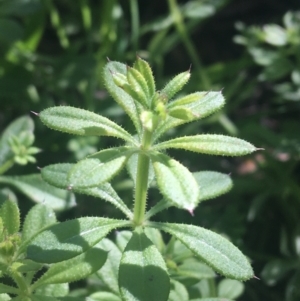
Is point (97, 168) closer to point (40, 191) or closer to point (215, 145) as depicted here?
point (215, 145)

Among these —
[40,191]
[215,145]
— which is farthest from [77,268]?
[40,191]

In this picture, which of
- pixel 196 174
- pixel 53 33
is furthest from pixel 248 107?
pixel 196 174

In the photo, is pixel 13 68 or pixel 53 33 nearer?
pixel 13 68

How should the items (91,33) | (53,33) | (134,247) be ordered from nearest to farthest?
(134,247) < (91,33) < (53,33)

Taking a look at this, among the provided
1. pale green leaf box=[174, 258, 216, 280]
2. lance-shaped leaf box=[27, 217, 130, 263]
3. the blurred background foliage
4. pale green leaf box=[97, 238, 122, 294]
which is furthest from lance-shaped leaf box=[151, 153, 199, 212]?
the blurred background foliage

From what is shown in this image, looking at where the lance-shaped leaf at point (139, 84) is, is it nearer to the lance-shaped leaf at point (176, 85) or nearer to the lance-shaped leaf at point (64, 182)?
the lance-shaped leaf at point (176, 85)

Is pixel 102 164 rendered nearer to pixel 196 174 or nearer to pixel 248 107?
pixel 196 174

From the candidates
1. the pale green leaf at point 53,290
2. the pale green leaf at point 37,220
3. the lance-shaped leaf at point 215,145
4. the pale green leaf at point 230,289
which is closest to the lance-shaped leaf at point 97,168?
the lance-shaped leaf at point 215,145

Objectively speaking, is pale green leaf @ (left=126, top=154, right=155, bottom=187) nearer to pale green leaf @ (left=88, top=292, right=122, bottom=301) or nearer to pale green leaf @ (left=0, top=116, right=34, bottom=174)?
pale green leaf @ (left=88, top=292, right=122, bottom=301)
